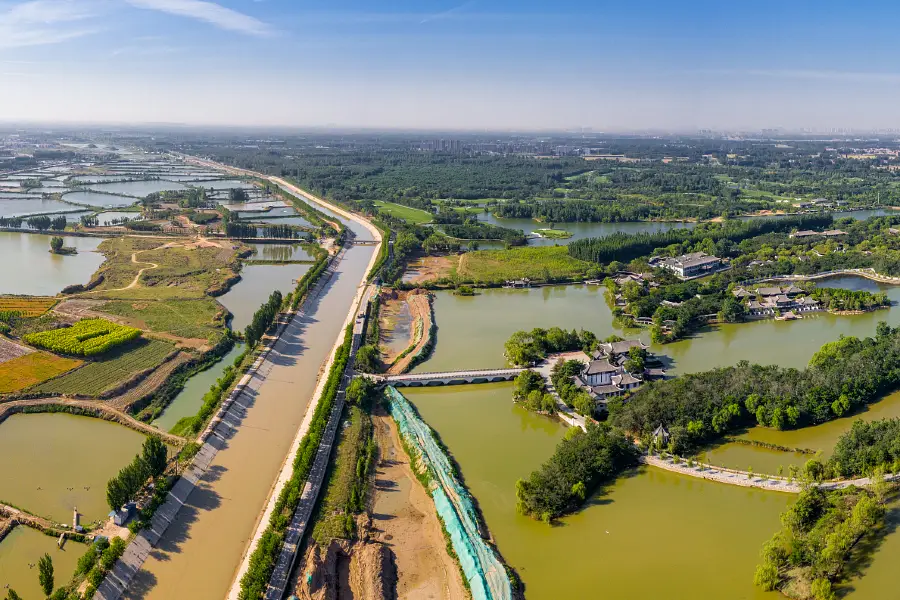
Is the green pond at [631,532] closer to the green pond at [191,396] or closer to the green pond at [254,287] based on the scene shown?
Answer: the green pond at [191,396]

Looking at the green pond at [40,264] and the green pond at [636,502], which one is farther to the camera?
the green pond at [40,264]

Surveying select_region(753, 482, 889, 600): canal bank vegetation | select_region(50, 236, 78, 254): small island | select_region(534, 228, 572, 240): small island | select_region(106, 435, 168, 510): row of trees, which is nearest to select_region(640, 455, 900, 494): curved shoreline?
select_region(753, 482, 889, 600): canal bank vegetation

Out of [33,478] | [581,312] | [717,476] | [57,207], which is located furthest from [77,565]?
[57,207]

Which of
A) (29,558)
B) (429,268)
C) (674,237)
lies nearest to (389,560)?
(29,558)

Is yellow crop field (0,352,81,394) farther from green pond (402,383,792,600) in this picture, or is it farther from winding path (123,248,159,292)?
green pond (402,383,792,600)

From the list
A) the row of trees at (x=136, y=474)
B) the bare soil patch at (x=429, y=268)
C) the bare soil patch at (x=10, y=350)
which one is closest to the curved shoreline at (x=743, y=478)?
the row of trees at (x=136, y=474)

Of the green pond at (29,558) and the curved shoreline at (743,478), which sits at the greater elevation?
the curved shoreline at (743,478)
